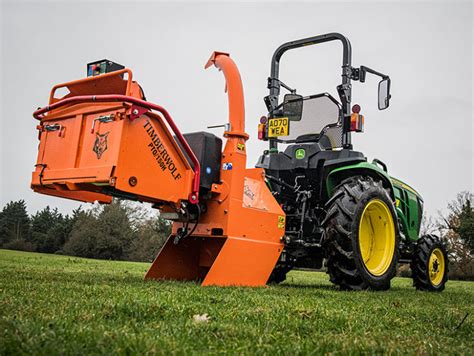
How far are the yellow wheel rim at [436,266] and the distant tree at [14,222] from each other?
37608 millimetres

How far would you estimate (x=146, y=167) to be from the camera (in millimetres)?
4906

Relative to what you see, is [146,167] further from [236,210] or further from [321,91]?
[321,91]

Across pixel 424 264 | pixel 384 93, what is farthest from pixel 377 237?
A: pixel 384 93

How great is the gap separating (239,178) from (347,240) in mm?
1454

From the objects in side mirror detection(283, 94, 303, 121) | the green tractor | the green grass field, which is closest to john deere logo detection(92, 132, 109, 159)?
the green grass field

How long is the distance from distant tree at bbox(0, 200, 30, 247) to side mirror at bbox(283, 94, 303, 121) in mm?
37160

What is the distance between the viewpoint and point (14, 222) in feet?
150

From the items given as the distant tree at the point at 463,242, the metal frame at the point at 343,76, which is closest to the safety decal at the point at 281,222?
the metal frame at the point at 343,76

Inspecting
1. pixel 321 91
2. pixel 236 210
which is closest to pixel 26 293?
pixel 236 210

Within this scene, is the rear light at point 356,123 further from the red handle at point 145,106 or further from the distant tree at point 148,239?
the distant tree at point 148,239

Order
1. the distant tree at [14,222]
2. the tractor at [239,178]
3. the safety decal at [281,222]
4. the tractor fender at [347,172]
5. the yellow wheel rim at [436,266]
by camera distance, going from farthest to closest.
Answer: the distant tree at [14,222] < the yellow wheel rim at [436,266] < the tractor fender at [347,172] < the safety decal at [281,222] < the tractor at [239,178]

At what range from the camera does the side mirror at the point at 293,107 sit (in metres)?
7.70

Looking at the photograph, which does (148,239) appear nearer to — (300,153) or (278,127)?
(278,127)

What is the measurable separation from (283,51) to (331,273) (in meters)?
3.80
